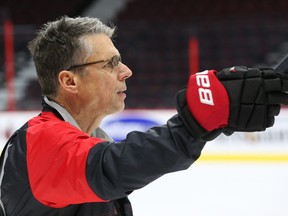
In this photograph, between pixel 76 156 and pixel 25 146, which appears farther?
pixel 25 146

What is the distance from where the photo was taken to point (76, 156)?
127 centimetres

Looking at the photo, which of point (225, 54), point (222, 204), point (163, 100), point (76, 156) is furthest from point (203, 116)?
point (225, 54)

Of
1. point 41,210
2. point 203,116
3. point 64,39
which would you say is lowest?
point 41,210

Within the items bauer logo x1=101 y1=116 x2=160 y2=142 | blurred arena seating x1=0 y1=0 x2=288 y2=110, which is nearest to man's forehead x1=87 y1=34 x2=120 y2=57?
bauer logo x1=101 y1=116 x2=160 y2=142

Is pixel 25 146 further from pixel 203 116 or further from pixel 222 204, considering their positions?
pixel 222 204

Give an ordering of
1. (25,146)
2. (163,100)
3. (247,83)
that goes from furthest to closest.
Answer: (163,100), (25,146), (247,83)

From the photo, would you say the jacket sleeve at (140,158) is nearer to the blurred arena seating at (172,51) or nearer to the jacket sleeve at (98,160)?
the jacket sleeve at (98,160)

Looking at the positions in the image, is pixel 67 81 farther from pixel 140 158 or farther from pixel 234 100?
pixel 234 100

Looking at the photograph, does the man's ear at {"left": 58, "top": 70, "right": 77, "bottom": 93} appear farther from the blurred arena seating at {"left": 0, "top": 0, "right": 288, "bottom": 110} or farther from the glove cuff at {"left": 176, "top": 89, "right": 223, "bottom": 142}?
the blurred arena seating at {"left": 0, "top": 0, "right": 288, "bottom": 110}

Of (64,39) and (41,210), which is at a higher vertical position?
(64,39)

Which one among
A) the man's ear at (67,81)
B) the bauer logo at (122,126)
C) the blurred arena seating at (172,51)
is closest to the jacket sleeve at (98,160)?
the man's ear at (67,81)

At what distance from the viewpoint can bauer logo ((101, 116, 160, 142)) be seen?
6387 mm

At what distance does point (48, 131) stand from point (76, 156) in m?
0.14

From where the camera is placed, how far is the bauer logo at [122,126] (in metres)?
6.39
